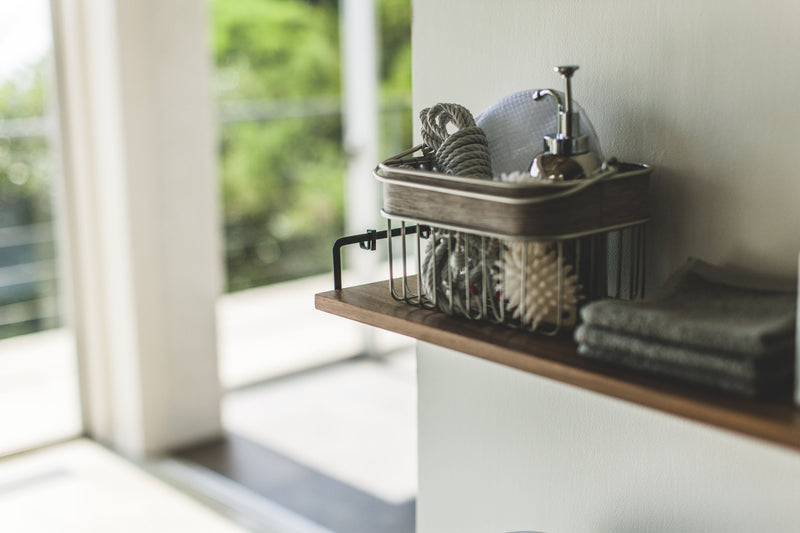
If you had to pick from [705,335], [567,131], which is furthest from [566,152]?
[705,335]

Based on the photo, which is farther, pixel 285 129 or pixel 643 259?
pixel 285 129

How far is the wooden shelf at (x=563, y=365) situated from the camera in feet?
1.92

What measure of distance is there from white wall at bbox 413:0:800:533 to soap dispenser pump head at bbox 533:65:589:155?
0.11m

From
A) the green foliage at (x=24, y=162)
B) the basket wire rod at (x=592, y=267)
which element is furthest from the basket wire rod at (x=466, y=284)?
the green foliage at (x=24, y=162)

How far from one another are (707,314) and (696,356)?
0.05 m

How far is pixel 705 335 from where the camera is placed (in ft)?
2.04

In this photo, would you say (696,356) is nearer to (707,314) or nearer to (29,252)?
(707,314)

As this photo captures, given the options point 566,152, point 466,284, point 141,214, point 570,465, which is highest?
point 566,152

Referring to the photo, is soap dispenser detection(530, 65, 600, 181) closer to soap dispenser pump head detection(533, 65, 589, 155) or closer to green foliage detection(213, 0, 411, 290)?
soap dispenser pump head detection(533, 65, 589, 155)

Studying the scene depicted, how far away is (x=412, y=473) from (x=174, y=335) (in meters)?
0.76

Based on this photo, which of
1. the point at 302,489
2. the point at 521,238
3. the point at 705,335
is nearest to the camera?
the point at 705,335

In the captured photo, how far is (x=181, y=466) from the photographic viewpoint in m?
2.28

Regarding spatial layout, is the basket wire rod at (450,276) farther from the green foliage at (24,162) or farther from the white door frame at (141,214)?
the green foliage at (24,162)

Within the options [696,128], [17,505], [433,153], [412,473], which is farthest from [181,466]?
[696,128]
